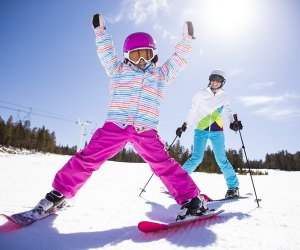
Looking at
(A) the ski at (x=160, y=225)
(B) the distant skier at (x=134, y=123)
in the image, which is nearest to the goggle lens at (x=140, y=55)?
(B) the distant skier at (x=134, y=123)

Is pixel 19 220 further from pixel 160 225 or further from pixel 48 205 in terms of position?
pixel 160 225

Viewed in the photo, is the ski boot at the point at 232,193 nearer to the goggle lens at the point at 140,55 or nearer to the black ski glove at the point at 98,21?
the goggle lens at the point at 140,55

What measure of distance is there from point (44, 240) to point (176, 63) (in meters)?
2.48

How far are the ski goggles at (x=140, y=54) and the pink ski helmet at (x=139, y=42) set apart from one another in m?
0.03

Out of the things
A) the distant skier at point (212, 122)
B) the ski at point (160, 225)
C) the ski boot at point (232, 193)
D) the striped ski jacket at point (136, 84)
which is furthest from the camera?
the distant skier at point (212, 122)

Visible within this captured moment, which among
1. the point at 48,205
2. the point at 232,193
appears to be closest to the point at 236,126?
the point at 232,193

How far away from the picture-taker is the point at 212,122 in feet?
17.9

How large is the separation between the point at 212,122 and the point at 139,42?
2.83 metres

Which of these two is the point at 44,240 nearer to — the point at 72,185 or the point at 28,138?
the point at 72,185

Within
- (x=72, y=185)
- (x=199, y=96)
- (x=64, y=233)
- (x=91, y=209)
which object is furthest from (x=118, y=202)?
(x=199, y=96)

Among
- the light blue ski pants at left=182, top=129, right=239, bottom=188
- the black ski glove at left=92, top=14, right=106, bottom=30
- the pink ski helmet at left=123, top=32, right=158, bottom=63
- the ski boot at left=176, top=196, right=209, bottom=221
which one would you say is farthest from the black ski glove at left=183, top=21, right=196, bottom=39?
the light blue ski pants at left=182, top=129, right=239, bottom=188

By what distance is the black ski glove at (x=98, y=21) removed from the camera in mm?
3248

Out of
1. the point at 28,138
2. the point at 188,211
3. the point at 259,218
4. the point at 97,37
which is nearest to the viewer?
the point at 188,211

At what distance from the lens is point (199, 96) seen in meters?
5.77
